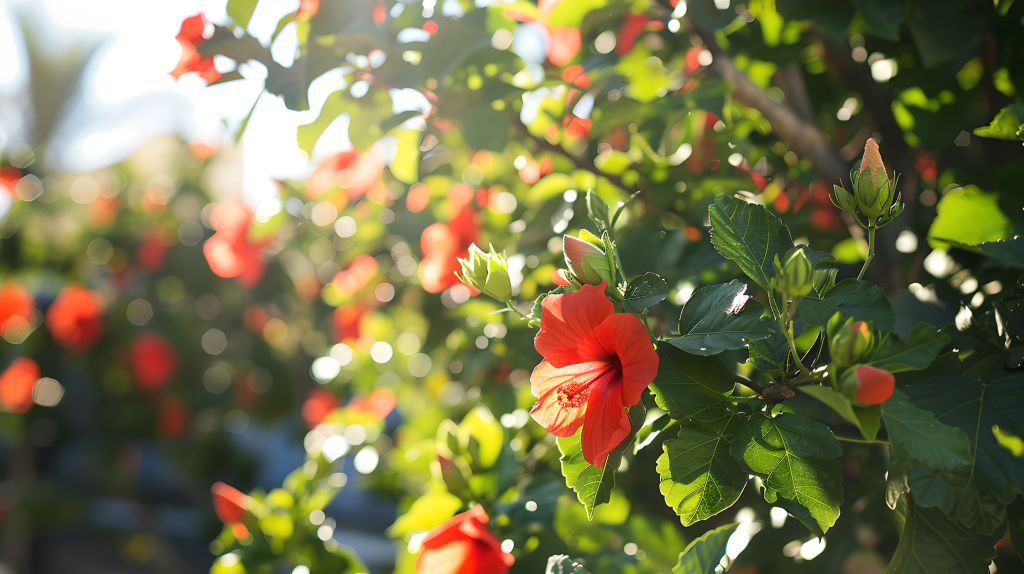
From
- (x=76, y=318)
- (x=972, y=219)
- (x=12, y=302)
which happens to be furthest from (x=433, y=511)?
(x=12, y=302)

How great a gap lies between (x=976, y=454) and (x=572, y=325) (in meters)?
0.28

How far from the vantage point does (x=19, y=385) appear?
2092 millimetres

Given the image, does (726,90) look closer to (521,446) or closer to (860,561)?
(521,446)

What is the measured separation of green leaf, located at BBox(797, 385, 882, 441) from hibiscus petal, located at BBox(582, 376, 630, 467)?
0.11m

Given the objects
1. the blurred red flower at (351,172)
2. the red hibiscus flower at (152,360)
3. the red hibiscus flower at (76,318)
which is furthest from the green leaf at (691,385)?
the red hibiscus flower at (76,318)

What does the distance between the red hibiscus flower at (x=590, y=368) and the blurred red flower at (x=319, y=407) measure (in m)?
1.57

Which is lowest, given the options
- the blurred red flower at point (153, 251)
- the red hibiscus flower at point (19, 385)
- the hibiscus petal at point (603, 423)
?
the red hibiscus flower at point (19, 385)

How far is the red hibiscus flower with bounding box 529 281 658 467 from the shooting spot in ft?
1.13

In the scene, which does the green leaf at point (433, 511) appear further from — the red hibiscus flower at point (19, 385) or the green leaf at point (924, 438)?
the red hibiscus flower at point (19, 385)

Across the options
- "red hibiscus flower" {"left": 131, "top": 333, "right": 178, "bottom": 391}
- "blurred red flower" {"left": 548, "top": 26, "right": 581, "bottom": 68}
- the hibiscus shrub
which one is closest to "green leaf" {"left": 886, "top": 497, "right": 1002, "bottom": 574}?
the hibiscus shrub

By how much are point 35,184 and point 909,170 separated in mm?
2894

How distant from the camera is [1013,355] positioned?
0.41m

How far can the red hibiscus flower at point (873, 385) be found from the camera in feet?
0.94

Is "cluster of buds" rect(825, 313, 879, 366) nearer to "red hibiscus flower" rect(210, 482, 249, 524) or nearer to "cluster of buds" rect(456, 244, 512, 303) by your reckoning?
"cluster of buds" rect(456, 244, 512, 303)
